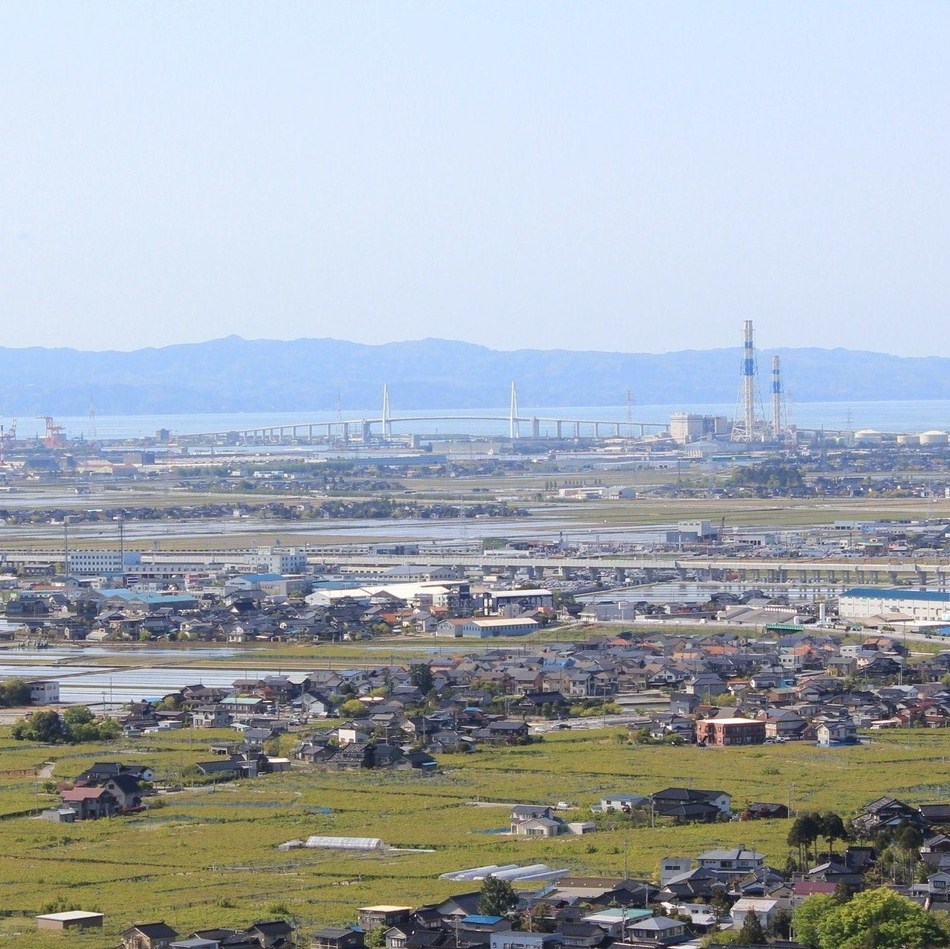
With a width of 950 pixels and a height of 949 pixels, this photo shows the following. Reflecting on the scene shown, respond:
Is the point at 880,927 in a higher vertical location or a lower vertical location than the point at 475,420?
lower

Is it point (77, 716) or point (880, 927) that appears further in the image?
point (77, 716)

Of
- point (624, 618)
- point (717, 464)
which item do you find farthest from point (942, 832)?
point (717, 464)

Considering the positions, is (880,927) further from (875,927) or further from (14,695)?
(14,695)

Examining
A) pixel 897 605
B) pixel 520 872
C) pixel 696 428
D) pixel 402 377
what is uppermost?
pixel 402 377

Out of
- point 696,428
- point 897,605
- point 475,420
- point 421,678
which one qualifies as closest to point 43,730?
point 421,678

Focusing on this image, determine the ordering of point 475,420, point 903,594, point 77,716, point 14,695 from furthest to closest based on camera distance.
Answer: point 475,420 → point 903,594 → point 14,695 → point 77,716

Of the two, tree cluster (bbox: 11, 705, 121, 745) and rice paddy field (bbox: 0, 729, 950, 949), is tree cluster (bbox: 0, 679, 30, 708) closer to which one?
tree cluster (bbox: 11, 705, 121, 745)

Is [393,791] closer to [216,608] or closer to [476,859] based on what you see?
[476,859]
